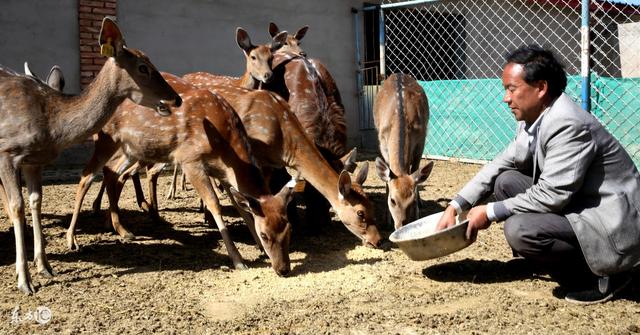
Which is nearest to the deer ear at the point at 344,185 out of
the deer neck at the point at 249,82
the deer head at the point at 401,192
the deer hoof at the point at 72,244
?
the deer head at the point at 401,192

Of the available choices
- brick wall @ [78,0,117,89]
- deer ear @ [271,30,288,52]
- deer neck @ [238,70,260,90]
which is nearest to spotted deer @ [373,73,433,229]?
deer neck @ [238,70,260,90]

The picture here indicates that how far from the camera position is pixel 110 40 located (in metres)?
4.29

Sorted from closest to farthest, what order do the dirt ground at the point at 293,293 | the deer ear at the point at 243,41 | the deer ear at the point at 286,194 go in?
the dirt ground at the point at 293,293 < the deer ear at the point at 286,194 < the deer ear at the point at 243,41

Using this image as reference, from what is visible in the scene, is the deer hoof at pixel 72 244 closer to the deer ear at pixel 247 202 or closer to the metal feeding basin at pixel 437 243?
the deer ear at pixel 247 202

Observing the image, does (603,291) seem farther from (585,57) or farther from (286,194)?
(585,57)

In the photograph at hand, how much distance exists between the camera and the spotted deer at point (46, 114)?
4.08m

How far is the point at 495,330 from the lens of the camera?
131 inches

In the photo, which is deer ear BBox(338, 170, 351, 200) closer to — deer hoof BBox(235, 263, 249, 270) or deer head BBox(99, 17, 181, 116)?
deer hoof BBox(235, 263, 249, 270)

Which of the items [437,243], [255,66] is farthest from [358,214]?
[255,66]

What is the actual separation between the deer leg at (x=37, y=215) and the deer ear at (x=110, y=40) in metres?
0.89

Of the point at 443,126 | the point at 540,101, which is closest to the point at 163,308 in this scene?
the point at 540,101

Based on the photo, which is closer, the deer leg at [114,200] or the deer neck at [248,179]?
the deer neck at [248,179]

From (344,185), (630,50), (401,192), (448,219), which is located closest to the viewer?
→ (448,219)

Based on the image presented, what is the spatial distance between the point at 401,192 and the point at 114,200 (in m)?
2.39
